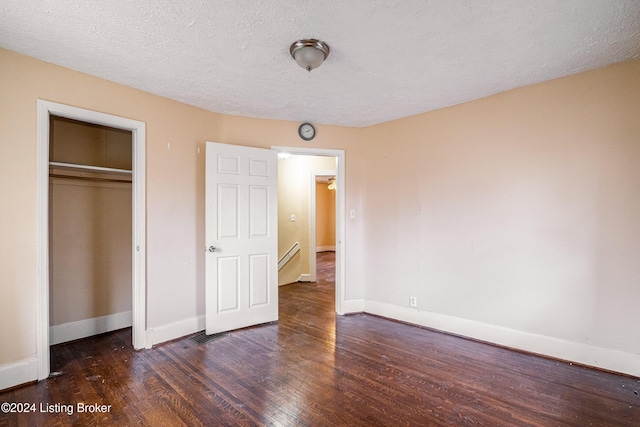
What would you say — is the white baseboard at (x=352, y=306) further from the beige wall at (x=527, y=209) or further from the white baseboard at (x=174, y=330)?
the white baseboard at (x=174, y=330)

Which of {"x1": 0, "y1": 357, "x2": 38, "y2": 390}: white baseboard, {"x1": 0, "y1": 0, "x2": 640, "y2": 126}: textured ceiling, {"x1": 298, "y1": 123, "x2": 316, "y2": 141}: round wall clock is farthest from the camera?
{"x1": 298, "y1": 123, "x2": 316, "y2": 141}: round wall clock

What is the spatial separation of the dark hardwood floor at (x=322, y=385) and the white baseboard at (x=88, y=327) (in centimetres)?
12

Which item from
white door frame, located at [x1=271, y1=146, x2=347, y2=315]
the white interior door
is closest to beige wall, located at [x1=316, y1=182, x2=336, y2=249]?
white door frame, located at [x1=271, y1=146, x2=347, y2=315]

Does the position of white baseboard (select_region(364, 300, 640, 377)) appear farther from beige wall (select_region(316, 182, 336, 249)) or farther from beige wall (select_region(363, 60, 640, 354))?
beige wall (select_region(316, 182, 336, 249))

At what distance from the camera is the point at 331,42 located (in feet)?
6.86

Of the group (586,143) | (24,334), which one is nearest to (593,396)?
(586,143)

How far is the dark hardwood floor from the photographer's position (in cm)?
190

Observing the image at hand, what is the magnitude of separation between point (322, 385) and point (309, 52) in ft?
7.78

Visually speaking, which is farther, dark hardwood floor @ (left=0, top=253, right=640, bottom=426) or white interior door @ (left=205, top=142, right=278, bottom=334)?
white interior door @ (left=205, top=142, right=278, bottom=334)

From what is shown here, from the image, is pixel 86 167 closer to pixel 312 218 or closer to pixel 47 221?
pixel 47 221

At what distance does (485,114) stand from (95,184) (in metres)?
4.10

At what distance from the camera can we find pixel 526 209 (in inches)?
112

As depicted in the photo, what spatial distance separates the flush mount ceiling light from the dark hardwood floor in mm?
2332

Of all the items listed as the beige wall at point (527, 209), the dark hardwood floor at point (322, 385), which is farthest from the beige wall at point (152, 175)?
the beige wall at point (527, 209)
